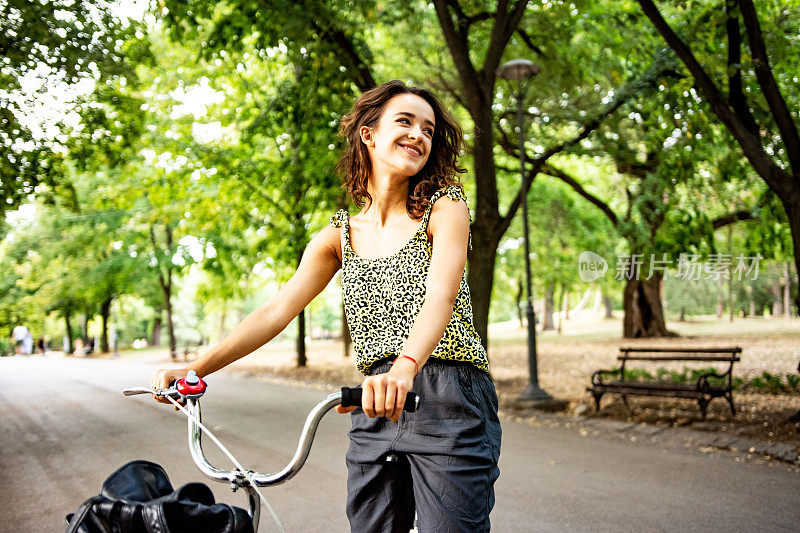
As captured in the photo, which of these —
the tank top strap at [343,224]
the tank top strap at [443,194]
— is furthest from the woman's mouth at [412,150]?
the tank top strap at [343,224]

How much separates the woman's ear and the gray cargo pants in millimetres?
671

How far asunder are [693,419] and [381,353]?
7769 millimetres

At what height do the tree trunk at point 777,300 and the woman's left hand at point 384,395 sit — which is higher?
the woman's left hand at point 384,395

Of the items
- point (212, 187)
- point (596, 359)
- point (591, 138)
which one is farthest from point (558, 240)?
point (212, 187)

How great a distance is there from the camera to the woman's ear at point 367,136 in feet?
6.53

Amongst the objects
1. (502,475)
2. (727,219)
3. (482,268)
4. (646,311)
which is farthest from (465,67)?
(646,311)

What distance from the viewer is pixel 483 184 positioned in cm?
921

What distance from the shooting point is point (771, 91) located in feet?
24.5

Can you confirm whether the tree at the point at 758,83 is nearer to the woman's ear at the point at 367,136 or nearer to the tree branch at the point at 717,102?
the tree branch at the point at 717,102

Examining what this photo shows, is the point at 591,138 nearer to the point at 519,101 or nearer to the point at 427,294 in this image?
the point at 519,101

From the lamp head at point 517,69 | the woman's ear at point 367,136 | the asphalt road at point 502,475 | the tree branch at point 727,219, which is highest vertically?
the lamp head at point 517,69

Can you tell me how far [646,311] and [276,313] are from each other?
2504cm

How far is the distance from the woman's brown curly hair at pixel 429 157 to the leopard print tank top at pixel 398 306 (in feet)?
0.34

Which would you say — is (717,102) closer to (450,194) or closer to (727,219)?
(450,194)
